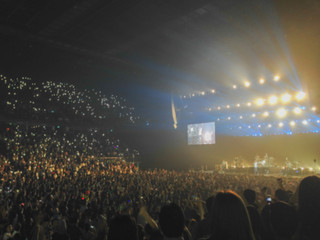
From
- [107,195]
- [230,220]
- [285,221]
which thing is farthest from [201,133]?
[230,220]

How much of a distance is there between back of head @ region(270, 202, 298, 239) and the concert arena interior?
0.01m

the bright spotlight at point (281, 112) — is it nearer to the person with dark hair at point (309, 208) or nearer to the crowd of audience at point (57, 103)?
the crowd of audience at point (57, 103)

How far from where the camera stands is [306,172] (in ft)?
75.0

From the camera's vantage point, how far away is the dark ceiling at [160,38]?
9.52 metres

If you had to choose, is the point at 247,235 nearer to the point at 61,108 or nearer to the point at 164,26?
the point at 164,26

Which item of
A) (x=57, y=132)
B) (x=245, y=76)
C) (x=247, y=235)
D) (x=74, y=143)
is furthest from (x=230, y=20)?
(x=57, y=132)

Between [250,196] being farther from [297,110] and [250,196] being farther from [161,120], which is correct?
[161,120]

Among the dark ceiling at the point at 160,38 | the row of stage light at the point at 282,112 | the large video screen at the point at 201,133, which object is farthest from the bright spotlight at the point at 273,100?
the large video screen at the point at 201,133

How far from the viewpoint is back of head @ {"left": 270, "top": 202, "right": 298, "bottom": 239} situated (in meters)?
2.71

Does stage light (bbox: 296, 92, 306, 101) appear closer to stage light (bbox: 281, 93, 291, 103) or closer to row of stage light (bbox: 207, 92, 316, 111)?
row of stage light (bbox: 207, 92, 316, 111)

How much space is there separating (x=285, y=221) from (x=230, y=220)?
1.26 meters

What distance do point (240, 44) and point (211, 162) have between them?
1578 centimetres

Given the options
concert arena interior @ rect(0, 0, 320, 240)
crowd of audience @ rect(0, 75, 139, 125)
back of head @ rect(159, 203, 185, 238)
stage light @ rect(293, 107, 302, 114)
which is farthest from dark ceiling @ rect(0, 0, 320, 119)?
back of head @ rect(159, 203, 185, 238)

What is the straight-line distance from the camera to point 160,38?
18.6 meters
